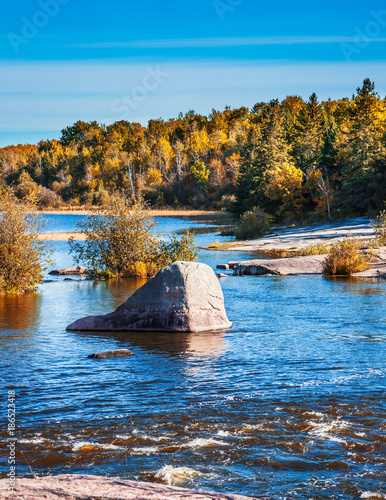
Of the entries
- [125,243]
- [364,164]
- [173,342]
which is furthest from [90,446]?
[364,164]

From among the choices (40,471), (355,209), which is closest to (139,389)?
(40,471)

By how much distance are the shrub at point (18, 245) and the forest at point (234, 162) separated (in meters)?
25.0

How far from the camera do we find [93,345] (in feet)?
43.3

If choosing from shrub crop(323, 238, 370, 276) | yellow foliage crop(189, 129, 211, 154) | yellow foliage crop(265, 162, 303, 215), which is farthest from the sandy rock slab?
yellow foliage crop(189, 129, 211, 154)

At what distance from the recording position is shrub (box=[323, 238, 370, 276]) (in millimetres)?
25328

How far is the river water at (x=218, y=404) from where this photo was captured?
6.37m

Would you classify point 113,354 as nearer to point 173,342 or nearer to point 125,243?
point 173,342

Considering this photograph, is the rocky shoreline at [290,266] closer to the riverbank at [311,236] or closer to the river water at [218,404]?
the riverbank at [311,236]

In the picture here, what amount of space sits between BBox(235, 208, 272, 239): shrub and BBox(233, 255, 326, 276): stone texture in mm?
23389

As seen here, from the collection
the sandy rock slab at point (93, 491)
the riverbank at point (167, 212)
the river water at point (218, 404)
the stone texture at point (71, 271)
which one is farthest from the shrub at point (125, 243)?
the riverbank at point (167, 212)

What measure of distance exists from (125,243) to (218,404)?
18015mm

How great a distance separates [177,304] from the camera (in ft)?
46.1

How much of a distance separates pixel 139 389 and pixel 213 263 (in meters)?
22.3

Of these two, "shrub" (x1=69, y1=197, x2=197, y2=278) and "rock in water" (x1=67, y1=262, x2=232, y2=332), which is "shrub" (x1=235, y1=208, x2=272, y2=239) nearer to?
"shrub" (x1=69, y1=197, x2=197, y2=278)
